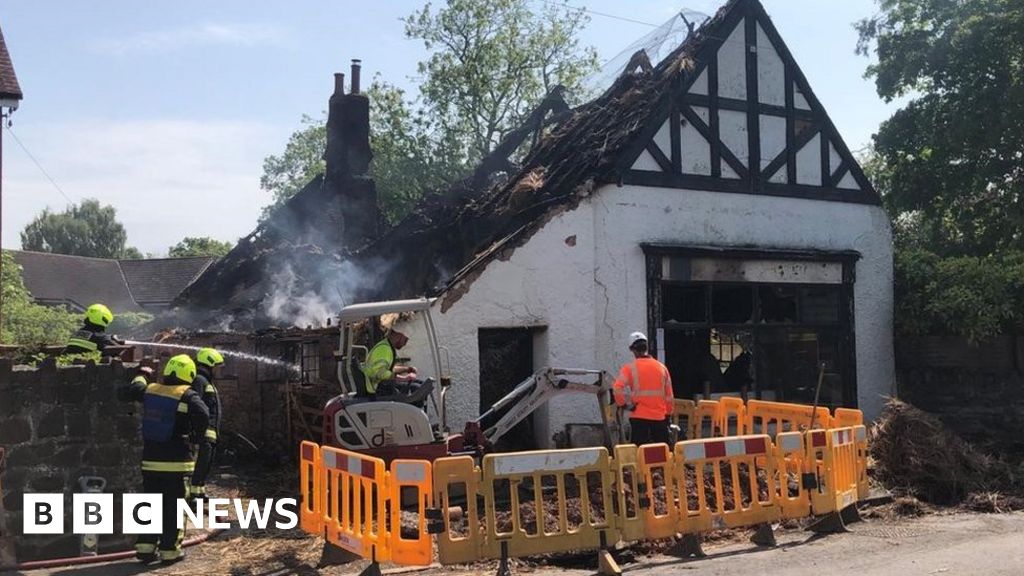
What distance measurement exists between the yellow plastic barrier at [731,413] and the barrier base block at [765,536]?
2765 millimetres

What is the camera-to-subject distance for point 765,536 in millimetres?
8156

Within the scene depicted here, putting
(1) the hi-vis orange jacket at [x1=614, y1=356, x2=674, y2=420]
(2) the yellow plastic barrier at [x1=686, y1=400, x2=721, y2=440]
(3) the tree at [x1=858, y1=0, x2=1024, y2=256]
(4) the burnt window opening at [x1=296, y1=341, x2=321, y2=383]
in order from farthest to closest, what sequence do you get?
(3) the tree at [x1=858, y1=0, x2=1024, y2=256] → (4) the burnt window opening at [x1=296, y1=341, x2=321, y2=383] → (2) the yellow plastic barrier at [x1=686, y1=400, x2=721, y2=440] → (1) the hi-vis orange jacket at [x1=614, y1=356, x2=674, y2=420]

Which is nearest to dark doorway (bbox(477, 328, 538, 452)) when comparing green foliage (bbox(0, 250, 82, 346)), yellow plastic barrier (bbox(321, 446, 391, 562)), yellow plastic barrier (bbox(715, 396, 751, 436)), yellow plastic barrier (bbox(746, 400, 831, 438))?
yellow plastic barrier (bbox(715, 396, 751, 436))

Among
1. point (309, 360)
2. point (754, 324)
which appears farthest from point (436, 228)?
point (754, 324)

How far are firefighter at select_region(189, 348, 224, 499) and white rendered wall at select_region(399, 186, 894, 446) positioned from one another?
149 inches

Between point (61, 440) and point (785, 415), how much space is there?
769cm

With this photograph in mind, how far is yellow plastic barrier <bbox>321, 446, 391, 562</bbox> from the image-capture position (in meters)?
6.76

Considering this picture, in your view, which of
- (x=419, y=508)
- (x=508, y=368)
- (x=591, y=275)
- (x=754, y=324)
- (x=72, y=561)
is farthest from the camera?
(x=754, y=324)

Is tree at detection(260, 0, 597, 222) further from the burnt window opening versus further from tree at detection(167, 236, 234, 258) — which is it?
tree at detection(167, 236, 234, 258)

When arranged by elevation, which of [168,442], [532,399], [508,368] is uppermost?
[508,368]

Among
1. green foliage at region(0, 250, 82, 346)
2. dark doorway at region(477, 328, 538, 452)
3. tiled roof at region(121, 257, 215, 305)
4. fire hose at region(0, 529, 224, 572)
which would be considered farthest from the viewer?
tiled roof at region(121, 257, 215, 305)

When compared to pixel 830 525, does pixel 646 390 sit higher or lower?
higher

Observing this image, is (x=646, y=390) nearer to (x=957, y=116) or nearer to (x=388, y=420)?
(x=388, y=420)

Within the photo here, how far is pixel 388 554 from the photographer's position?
22.0 feet
